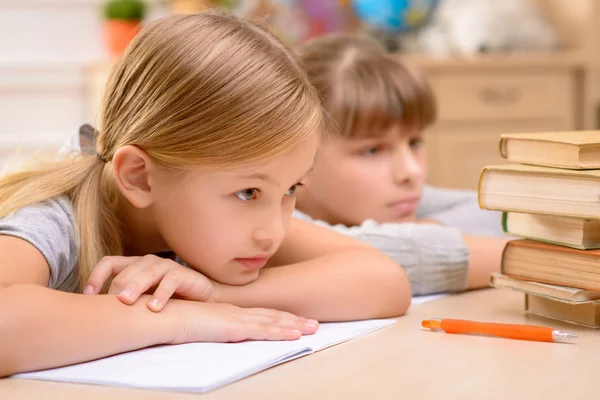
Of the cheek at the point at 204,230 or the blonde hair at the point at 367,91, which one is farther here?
the blonde hair at the point at 367,91

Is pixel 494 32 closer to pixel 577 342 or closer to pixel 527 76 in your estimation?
pixel 527 76

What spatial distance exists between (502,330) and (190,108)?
0.41m

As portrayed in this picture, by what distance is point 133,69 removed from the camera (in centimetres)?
104

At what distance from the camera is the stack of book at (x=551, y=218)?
99 cm

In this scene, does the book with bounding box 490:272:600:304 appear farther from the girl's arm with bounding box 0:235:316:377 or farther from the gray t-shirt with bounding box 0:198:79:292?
the gray t-shirt with bounding box 0:198:79:292

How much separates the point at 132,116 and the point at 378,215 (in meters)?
0.71

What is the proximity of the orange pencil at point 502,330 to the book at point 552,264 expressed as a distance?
8 cm

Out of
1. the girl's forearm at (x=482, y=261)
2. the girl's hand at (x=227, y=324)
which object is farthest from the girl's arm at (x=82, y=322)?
the girl's forearm at (x=482, y=261)

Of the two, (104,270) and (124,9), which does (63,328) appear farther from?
(124,9)

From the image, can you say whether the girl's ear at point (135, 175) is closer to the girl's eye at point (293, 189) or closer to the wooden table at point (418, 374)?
the girl's eye at point (293, 189)

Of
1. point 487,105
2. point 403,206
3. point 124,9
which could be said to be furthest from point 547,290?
point 124,9

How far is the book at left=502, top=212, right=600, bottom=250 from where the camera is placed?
3.30 feet

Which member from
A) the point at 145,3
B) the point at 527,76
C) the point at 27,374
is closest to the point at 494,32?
the point at 527,76

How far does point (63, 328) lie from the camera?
34.1 inches
